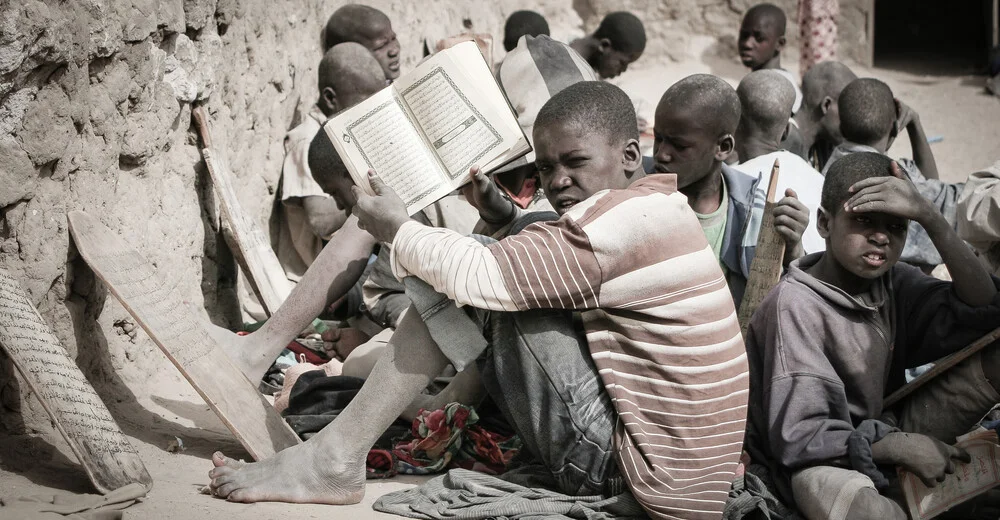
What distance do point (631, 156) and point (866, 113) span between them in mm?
2490

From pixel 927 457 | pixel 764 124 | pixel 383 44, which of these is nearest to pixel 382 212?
pixel 927 457

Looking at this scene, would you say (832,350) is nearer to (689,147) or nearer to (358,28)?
(689,147)

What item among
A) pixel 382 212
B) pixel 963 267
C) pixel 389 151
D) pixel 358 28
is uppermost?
pixel 358 28

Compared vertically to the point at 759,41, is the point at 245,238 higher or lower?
lower

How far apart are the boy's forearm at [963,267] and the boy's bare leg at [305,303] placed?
1.92 m

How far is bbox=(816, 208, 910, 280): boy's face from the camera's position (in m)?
2.79

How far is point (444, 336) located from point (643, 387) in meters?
0.51

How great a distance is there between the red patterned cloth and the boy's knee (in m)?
7.26

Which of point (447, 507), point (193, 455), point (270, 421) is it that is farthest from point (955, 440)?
point (193, 455)

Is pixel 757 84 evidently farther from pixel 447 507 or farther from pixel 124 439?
pixel 124 439

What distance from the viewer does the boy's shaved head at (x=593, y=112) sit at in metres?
2.63

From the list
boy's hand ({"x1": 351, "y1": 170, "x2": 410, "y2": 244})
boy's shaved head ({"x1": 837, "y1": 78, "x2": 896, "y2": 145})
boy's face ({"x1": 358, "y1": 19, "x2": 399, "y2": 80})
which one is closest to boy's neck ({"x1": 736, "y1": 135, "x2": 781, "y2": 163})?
boy's shaved head ({"x1": 837, "y1": 78, "x2": 896, "y2": 145})

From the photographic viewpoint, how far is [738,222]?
11.8 ft

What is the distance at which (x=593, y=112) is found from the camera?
2643 millimetres
